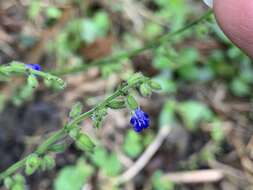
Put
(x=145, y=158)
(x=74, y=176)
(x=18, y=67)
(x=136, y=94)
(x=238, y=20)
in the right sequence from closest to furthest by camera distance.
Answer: (x=238, y=20), (x=18, y=67), (x=74, y=176), (x=145, y=158), (x=136, y=94)

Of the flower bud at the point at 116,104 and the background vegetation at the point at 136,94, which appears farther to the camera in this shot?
the background vegetation at the point at 136,94

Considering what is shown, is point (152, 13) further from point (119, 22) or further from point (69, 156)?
point (69, 156)

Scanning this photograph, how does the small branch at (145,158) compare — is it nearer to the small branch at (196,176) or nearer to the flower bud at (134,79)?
the small branch at (196,176)

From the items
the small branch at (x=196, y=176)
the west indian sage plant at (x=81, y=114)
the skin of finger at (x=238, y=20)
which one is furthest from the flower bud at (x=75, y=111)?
the small branch at (x=196, y=176)

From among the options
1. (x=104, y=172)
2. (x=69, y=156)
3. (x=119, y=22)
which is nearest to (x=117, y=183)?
(x=104, y=172)

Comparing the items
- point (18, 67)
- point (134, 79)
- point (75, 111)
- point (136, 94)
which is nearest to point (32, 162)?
point (75, 111)

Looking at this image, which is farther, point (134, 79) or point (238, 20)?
point (134, 79)

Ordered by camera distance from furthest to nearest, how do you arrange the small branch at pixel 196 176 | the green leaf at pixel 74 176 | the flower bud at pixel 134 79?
the small branch at pixel 196 176 → the green leaf at pixel 74 176 → the flower bud at pixel 134 79

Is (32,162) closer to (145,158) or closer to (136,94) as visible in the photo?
(145,158)
